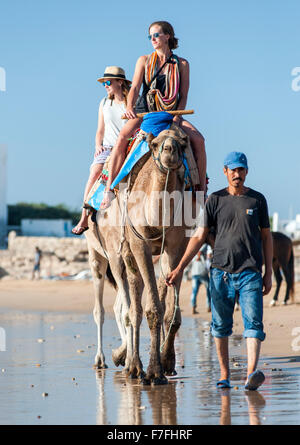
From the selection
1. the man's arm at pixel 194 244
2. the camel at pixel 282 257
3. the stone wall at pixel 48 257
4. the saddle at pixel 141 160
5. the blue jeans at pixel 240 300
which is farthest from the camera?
the stone wall at pixel 48 257

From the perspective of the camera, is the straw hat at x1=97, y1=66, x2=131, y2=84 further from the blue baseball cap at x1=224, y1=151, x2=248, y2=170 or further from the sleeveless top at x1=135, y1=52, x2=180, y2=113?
the blue baseball cap at x1=224, y1=151, x2=248, y2=170

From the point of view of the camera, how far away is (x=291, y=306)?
68.9 ft

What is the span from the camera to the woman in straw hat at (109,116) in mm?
10898

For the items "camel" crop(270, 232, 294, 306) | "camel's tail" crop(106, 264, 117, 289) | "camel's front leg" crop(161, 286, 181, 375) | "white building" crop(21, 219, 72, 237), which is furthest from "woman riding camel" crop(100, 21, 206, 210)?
"white building" crop(21, 219, 72, 237)

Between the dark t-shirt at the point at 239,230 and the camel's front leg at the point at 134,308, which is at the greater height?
the dark t-shirt at the point at 239,230

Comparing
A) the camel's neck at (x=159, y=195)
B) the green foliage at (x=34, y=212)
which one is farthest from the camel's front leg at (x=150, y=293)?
the green foliage at (x=34, y=212)

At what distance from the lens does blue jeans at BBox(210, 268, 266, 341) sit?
7.90m

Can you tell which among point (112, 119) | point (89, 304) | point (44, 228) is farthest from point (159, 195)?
point (44, 228)

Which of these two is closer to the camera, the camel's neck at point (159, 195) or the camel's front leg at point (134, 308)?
the camel's neck at point (159, 195)

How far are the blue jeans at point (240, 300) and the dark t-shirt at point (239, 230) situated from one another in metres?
0.09

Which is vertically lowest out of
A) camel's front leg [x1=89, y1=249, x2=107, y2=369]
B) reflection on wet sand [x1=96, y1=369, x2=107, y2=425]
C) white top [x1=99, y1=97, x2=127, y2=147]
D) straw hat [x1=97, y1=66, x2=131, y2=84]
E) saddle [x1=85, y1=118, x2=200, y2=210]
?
reflection on wet sand [x1=96, y1=369, x2=107, y2=425]

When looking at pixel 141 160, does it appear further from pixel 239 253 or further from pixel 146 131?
pixel 239 253

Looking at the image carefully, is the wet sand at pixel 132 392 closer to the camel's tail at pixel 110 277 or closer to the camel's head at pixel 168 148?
the camel's tail at pixel 110 277

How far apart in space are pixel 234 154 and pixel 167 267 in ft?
6.06
